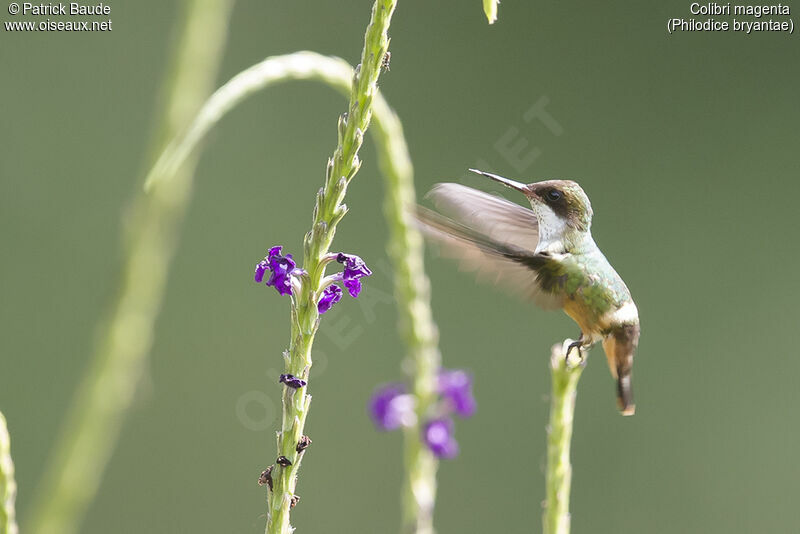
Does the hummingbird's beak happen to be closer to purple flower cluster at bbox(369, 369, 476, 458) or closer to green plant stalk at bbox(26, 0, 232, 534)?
purple flower cluster at bbox(369, 369, 476, 458)

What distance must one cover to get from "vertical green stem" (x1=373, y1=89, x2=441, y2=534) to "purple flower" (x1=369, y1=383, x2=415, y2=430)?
0.21ft

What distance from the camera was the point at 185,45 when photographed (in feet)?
4.27

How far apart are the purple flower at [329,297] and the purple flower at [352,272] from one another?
0.5 inches

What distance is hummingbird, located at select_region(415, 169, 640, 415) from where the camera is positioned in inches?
69.5

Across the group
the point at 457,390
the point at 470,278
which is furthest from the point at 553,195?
the point at 470,278

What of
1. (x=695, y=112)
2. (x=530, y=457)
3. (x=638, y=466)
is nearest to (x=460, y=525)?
(x=530, y=457)

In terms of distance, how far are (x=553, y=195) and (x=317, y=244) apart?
0.97 metres

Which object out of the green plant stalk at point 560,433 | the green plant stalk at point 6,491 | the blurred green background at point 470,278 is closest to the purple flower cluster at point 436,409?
the green plant stalk at point 560,433

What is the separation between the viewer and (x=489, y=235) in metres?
1.91

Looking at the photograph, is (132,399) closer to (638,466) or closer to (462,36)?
(638,466)

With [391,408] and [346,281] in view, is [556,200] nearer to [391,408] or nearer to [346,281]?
[391,408]

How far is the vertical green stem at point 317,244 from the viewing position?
88 centimetres

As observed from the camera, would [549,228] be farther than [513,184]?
Yes

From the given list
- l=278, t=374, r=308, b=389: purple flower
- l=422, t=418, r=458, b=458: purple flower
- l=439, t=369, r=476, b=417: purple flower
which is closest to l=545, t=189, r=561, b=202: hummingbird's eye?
l=439, t=369, r=476, b=417: purple flower
